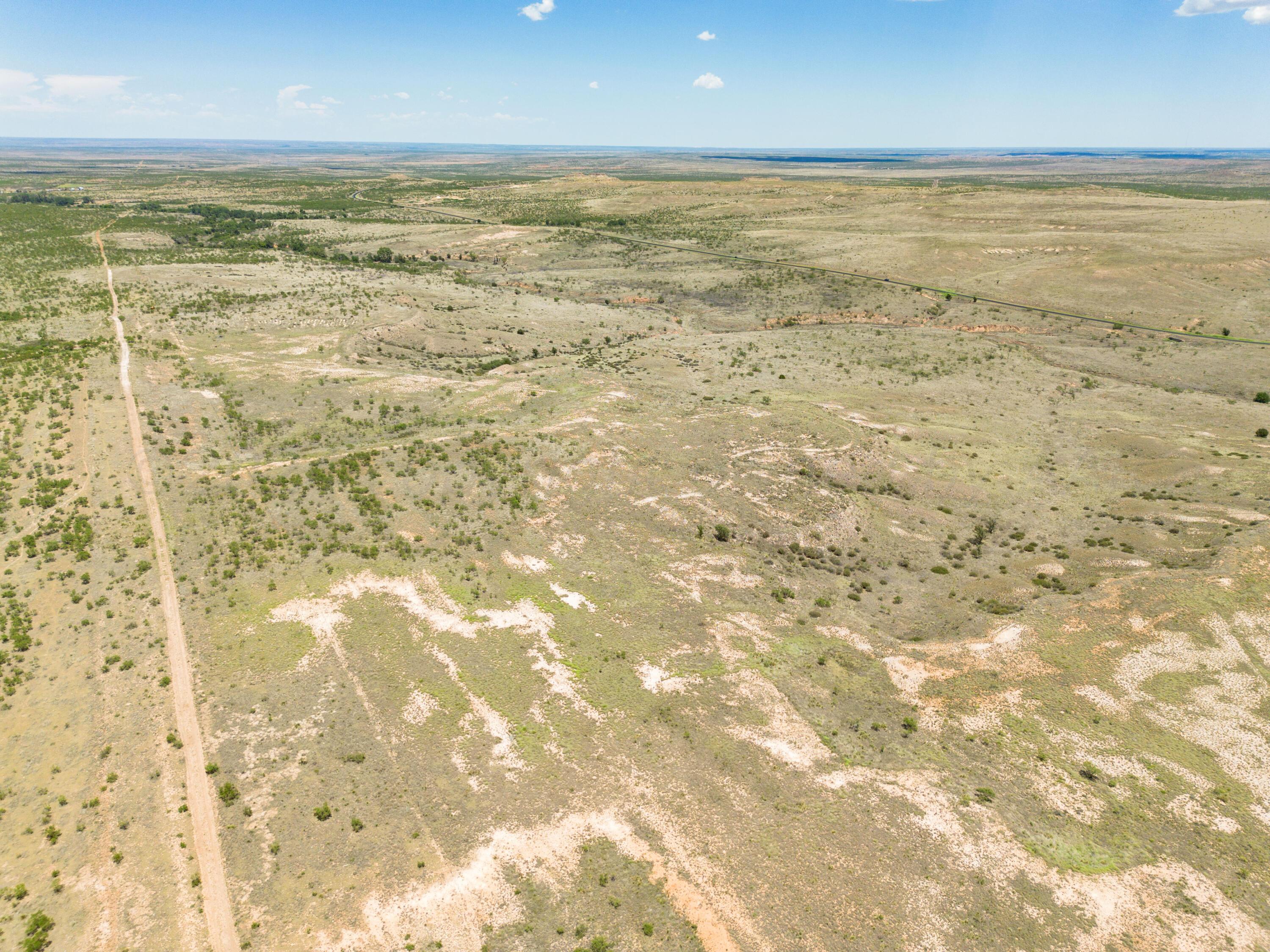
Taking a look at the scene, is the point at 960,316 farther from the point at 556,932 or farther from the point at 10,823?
the point at 10,823

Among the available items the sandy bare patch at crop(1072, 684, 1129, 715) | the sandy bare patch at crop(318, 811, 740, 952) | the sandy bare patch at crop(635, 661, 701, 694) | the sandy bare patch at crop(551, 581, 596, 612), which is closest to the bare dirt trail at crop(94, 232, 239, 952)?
the sandy bare patch at crop(318, 811, 740, 952)

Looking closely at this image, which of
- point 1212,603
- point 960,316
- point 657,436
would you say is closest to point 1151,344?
point 960,316

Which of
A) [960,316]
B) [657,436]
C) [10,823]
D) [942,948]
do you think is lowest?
[942,948]

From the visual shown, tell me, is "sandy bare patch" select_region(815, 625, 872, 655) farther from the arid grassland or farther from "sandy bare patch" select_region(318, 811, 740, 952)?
"sandy bare patch" select_region(318, 811, 740, 952)

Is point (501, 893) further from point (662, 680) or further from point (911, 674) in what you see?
point (911, 674)

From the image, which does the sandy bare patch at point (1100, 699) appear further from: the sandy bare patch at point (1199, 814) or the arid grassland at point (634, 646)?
the sandy bare patch at point (1199, 814)
